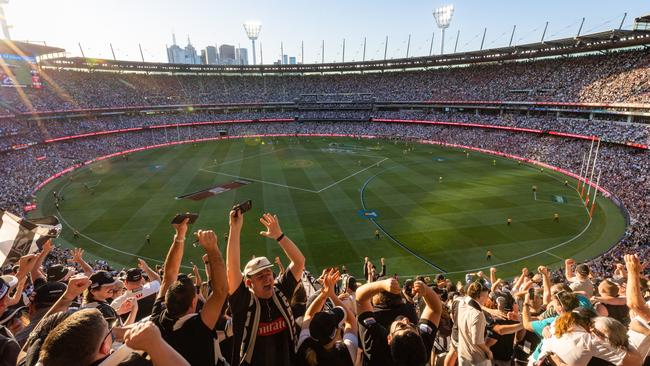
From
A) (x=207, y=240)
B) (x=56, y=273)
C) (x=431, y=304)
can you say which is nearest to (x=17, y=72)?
(x=56, y=273)

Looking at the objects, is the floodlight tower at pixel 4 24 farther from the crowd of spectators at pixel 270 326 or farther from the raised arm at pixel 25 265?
the crowd of spectators at pixel 270 326

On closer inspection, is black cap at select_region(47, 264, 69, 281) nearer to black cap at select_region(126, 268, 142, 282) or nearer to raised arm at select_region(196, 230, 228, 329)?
black cap at select_region(126, 268, 142, 282)

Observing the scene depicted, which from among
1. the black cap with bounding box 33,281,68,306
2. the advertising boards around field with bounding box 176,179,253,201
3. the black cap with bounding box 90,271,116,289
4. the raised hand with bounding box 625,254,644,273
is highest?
the raised hand with bounding box 625,254,644,273

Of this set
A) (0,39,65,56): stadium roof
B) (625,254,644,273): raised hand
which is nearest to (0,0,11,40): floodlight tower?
(0,39,65,56): stadium roof

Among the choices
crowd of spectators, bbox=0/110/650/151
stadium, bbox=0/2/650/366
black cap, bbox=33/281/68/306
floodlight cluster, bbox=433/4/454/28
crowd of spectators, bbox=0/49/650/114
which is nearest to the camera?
black cap, bbox=33/281/68/306

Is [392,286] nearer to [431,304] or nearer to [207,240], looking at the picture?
[431,304]

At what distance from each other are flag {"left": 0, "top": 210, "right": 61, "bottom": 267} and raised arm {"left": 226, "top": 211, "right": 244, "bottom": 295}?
8.26 m

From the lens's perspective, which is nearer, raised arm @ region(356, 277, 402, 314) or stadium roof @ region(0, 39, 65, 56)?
raised arm @ region(356, 277, 402, 314)

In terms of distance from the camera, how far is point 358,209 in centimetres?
3388

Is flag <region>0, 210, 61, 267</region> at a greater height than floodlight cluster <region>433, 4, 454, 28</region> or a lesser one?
lesser

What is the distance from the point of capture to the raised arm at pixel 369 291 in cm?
476

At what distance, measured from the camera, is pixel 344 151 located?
63250mm

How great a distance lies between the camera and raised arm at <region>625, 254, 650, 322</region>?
17.3 ft

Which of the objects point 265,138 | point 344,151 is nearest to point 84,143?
point 265,138
